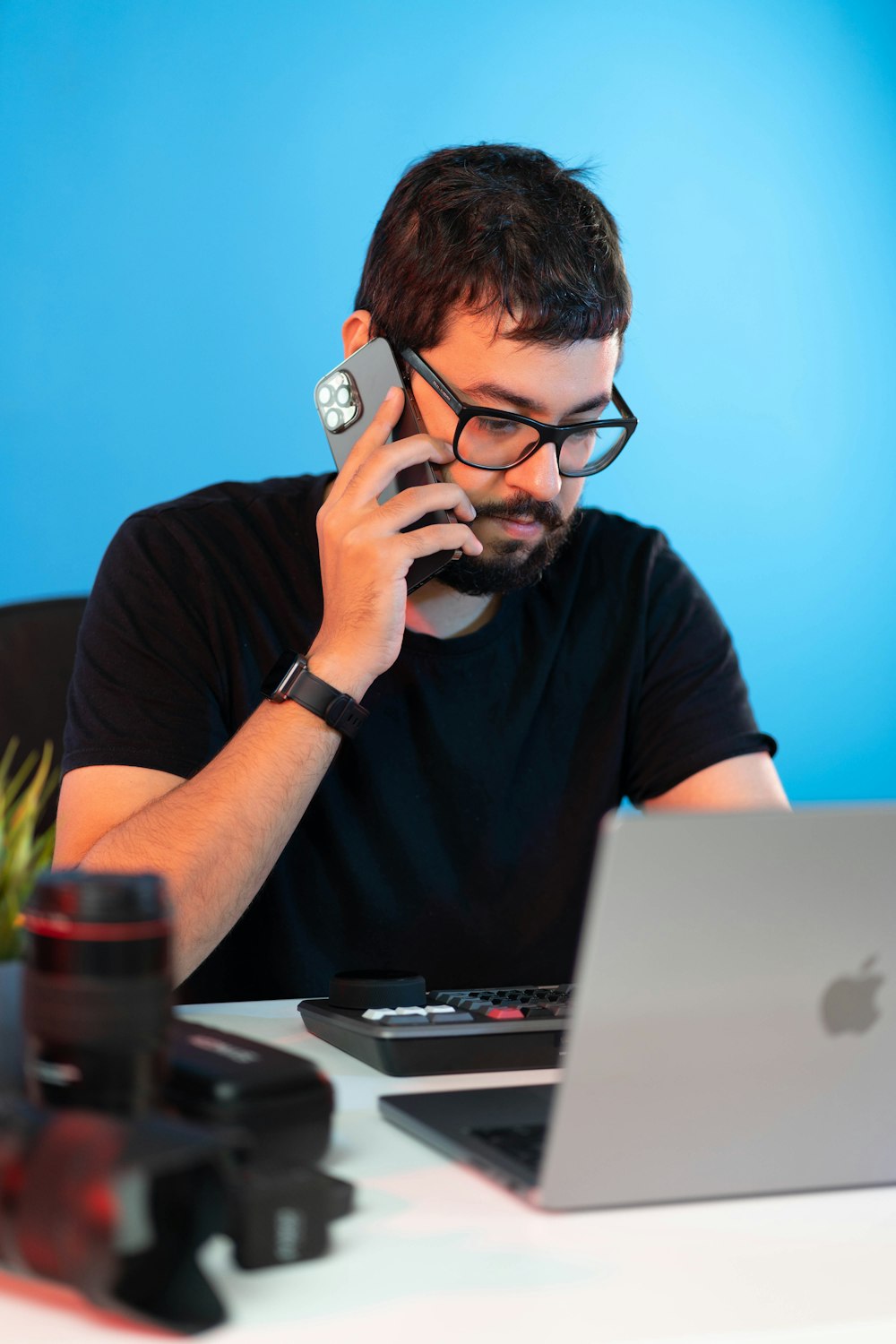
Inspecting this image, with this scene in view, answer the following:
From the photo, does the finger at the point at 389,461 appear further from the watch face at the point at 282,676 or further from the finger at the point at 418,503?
the watch face at the point at 282,676

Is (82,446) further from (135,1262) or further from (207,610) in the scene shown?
(135,1262)

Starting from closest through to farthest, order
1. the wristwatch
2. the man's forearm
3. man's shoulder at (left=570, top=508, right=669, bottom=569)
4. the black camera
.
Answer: the black camera, the man's forearm, the wristwatch, man's shoulder at (left=570, top=508, right=669, bottom=569)

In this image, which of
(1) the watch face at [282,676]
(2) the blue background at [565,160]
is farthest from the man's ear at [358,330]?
(2) the blue background at [565,160]

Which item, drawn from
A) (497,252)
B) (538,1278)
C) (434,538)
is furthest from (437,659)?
(538,1278)

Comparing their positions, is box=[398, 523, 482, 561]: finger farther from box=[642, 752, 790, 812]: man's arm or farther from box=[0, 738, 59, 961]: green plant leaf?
box=[0, 738, 59, 961]: green plant leaf

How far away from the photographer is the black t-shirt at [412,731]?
4.86 ft

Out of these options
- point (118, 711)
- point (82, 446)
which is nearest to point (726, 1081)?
point (118, 711)

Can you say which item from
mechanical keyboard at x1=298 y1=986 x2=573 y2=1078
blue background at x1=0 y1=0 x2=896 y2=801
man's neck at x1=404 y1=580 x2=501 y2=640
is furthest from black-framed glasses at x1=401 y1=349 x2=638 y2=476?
blue background at x1=0 y1=0 x2=896 y2=801

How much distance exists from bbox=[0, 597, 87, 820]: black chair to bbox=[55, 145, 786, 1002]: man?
0.41 feet

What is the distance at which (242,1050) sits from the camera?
735mm

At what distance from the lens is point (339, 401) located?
5.09ft

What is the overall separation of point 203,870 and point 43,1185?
0.68 metres

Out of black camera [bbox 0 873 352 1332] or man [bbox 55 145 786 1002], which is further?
man [bbox 55 145 786 1002]

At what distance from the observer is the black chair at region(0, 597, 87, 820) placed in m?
1.59
